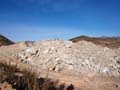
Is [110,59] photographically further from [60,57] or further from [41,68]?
[41,68]

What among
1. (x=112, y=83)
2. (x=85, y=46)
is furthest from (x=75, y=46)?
(x=112, y=83)

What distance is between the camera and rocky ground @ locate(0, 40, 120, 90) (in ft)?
43.5

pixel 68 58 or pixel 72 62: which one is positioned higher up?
pixel 68 58

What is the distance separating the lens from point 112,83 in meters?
13.1

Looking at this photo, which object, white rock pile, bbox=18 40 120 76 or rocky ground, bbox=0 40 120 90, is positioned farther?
white rock pile, bbox=18 40 120 76

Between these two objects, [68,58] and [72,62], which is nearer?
[72,62]

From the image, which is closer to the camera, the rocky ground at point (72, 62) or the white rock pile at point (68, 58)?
the rocky ground at point (72, 62)

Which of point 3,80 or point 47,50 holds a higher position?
point 47,50

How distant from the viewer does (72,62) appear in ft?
53.1

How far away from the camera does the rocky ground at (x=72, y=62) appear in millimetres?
13263

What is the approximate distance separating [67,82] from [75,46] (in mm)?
7172

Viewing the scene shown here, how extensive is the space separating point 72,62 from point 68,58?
1.88 ft

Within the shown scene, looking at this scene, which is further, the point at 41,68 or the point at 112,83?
the point at 41,68

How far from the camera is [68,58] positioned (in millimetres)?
16609
